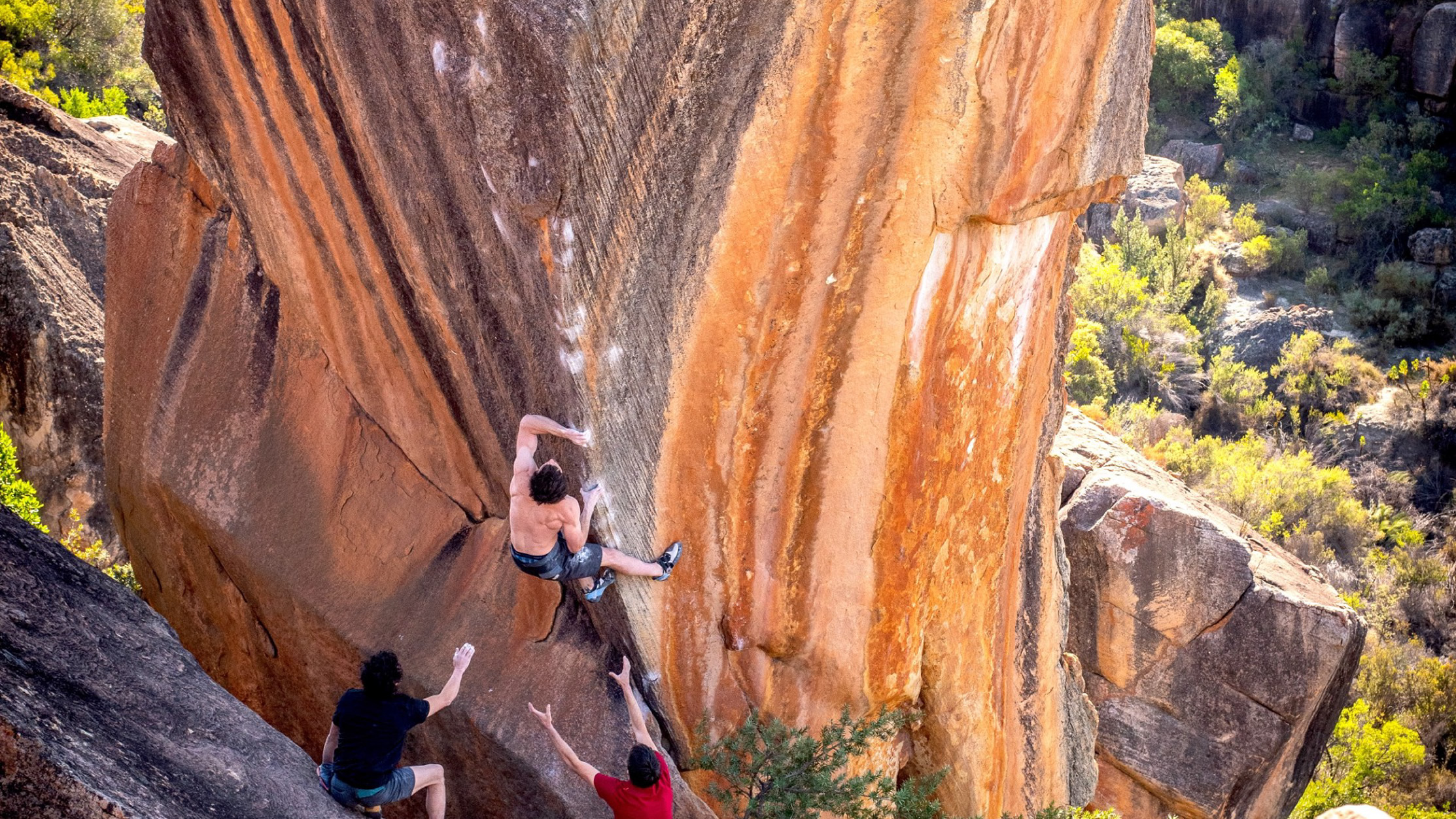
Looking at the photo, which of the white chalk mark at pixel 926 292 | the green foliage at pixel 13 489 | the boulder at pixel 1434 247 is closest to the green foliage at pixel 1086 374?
the boulder at pixel 1434 247

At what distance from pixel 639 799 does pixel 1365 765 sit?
12.1m

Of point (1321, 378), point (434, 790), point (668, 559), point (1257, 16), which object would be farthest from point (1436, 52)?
A: point (434, 790)

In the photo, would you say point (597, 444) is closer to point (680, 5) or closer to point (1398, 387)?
point (680, 5)

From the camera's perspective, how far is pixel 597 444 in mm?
4996

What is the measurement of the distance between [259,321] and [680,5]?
9.47ft

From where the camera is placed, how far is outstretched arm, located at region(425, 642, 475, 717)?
4.38 meters

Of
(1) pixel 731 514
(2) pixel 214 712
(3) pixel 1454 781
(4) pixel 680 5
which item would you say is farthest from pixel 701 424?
(3) pixel 1454 781

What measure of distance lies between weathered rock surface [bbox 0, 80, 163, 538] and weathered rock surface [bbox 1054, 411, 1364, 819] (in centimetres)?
815

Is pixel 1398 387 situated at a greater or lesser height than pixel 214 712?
lesser

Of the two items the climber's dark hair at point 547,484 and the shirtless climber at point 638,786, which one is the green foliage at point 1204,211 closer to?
the climber's dark hair at point 547,484

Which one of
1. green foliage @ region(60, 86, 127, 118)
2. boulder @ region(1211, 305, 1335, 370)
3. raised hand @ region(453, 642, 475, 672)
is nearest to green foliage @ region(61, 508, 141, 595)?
raised hand @ region(453, 642, 475, 672)

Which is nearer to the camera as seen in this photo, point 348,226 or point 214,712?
point 214,712

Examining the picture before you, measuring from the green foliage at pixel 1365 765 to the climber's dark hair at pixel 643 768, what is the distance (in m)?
11.0

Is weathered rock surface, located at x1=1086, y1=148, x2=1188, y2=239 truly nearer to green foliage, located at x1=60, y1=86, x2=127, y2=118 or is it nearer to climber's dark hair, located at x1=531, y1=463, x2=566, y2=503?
green foliage, located at x1=60, y1=86, x2=127, y2=118
